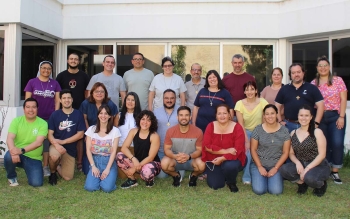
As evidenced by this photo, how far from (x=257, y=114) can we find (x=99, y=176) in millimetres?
2461

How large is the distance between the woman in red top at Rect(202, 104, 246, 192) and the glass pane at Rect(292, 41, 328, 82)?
11.7 ft

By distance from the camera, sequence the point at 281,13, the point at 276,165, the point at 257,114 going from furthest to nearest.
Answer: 1. the point at 281,13
2. the point at 257,114
3. the point at 276,165

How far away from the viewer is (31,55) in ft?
24.7

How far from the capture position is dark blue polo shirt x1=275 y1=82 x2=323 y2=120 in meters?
5.23

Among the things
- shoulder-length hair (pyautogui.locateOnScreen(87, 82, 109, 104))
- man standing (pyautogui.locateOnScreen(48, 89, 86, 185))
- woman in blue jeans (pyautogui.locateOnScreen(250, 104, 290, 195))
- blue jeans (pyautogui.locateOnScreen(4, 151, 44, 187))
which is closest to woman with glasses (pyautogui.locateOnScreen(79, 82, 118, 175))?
shoulder-length hair (pyautogui.locateOnScreen(87, 82, 109, 104))

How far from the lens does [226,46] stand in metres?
8.19

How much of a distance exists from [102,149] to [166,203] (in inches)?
52.6

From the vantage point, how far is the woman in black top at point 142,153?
16.7ft

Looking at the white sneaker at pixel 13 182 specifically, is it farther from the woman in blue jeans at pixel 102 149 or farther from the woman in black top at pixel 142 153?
the woman in black top at pixel 142 153

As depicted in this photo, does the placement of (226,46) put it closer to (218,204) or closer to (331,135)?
(331,135)

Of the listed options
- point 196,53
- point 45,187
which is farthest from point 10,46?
point 196,53

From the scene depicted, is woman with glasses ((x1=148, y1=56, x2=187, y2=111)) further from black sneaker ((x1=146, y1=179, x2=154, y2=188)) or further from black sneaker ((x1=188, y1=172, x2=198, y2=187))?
black sneaker ((x1=146, y1=179, x2=154, y2=188))

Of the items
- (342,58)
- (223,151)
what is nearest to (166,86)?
(223,151)

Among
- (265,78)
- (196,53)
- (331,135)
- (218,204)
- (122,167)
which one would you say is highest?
(196,53)
